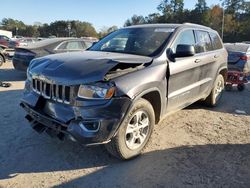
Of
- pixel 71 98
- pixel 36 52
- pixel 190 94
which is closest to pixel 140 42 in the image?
pixel 190 94

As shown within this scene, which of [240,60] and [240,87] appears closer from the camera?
[240,87]

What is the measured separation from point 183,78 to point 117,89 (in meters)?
1.82

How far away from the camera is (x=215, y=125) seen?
6.03m

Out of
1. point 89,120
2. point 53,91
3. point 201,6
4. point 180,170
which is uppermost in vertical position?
point 201,6

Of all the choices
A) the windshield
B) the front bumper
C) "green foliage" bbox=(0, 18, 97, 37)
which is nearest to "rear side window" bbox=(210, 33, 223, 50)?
the windshield

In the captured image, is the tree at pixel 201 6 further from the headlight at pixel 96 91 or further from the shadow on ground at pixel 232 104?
the headlight at pixel 96 91

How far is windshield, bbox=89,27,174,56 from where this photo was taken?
5.08 meters

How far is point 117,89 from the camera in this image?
3.87 m

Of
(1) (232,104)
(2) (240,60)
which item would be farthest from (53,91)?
(2) (240,60)

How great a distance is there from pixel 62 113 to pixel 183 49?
7.02 ft

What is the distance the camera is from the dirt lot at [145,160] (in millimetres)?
3809

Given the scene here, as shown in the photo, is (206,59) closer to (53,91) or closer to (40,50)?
(53,91)

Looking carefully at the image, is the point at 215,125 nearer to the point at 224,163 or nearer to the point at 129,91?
the point at 224,163

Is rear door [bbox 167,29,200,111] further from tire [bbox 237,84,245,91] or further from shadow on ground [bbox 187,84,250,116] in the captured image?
tire [bbox 237,84,245,91]
